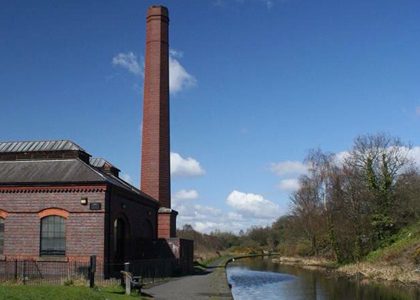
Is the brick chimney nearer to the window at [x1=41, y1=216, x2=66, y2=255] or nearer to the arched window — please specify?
the arched window

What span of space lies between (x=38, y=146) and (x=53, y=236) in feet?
20.4

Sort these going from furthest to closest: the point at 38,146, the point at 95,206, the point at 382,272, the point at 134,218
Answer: the point at 382,272
the point at 134,218
the point at 38,146
the point at 95,206

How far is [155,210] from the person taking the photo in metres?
35.8

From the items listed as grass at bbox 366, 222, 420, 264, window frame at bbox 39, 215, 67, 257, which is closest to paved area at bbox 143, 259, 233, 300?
window frame at bbox 39, 215, 67, 257

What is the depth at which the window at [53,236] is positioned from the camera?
82.8 feet

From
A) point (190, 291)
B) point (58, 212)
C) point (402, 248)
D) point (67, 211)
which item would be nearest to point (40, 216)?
point (58, 212)

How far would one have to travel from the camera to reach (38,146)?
29.5 metres

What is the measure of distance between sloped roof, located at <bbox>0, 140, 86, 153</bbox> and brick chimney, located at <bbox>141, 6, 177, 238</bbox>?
10.5 meters

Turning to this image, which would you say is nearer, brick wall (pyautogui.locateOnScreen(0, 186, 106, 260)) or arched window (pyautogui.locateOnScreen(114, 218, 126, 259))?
brick wall (pyautogui.locateOnScreen(0, 186, 106, 260))

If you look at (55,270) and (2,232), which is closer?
(55,270)

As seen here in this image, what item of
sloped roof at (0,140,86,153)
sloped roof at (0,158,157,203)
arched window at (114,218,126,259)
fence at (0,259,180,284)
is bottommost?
fence at (0,259,180,284)

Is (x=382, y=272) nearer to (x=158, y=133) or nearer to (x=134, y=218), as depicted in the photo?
(x=134, y=218)

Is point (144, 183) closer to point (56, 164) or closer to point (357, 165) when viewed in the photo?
point (56, 164)

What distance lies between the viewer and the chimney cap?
1683 inches
